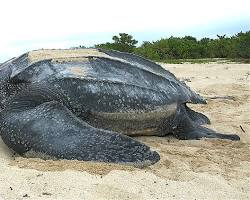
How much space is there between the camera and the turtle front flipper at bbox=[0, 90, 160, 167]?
7.06ft

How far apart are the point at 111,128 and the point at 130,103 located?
0.18 meters

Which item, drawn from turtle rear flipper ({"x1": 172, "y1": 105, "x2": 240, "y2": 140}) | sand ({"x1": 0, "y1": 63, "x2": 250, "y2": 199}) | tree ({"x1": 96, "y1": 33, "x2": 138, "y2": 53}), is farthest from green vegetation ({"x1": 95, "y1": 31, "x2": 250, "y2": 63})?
sand ({"x1": 0, "y1": 63, "x2": 250, "y2": 199})

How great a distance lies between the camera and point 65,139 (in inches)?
86.5

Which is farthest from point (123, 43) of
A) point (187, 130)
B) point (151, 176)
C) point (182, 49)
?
point (151, 176)

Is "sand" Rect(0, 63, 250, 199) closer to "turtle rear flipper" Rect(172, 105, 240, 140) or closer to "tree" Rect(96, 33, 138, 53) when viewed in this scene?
"turtle rear flipper" Rect(172, 105, 240, 140)

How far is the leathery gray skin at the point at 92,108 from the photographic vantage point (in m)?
2.19

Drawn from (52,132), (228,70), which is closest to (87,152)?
(52,132)

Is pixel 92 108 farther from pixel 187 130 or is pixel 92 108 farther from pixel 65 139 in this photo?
pixel 187 130

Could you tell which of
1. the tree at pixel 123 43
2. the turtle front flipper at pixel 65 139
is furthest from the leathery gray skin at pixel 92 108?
the tree at pixel 123 43

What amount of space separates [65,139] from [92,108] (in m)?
0.41

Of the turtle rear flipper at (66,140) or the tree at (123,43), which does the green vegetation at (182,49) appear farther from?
the turtle rear flipper at (66,140)

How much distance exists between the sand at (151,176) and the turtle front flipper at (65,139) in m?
0.06

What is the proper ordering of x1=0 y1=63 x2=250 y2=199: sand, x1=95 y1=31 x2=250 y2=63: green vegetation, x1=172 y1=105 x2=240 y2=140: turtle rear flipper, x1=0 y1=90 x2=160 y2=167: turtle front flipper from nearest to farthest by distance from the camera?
x1=0 y1=63 x2=250 y2=199: sand → x1=0 y1=90 x2=160 y2=167: turtle front flipper → x1=172 y1=105 x2=240 y2=140: turtle rear flipper → x1=95 y1=31 x2=250 y2=63: green vegetation

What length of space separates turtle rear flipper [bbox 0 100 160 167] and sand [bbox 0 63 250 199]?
0.19 feet
